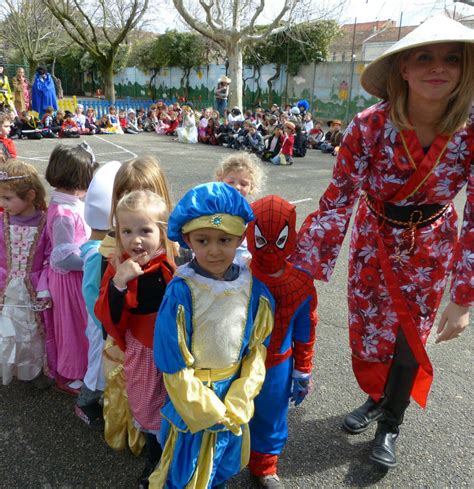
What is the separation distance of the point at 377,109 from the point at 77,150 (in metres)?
1.64

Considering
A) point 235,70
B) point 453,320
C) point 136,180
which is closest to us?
point 453,320

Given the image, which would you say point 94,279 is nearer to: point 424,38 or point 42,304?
point 42,304

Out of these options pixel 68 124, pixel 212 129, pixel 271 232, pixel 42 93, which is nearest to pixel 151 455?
pixel 271 232

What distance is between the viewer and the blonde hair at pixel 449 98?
1.70m

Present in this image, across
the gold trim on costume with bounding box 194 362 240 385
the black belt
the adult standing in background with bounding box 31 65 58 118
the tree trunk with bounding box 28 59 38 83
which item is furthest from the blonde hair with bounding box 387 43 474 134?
the tree trunk with bounding box 28 59 38 83

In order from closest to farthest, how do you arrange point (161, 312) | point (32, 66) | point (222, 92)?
point (161, 312) → point (222, 92) → point (32, 66)

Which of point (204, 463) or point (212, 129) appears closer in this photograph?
point (204, 463)

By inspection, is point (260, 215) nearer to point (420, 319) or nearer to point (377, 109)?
point (377, 109)

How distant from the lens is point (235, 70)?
807 inches

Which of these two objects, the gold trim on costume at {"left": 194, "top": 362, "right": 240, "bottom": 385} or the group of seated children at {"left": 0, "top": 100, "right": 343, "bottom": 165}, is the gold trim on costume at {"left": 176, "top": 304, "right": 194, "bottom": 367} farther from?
the group of seated children at {"left": 0, "top": 100, "right": 343, "bottom": 165}

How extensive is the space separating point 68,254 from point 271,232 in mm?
1177

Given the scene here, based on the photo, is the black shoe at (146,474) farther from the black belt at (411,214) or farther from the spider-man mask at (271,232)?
the black belt at (411,214)

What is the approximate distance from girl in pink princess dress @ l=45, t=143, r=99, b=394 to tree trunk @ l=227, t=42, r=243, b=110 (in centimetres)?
1909

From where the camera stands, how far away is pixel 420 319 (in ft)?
6.84
